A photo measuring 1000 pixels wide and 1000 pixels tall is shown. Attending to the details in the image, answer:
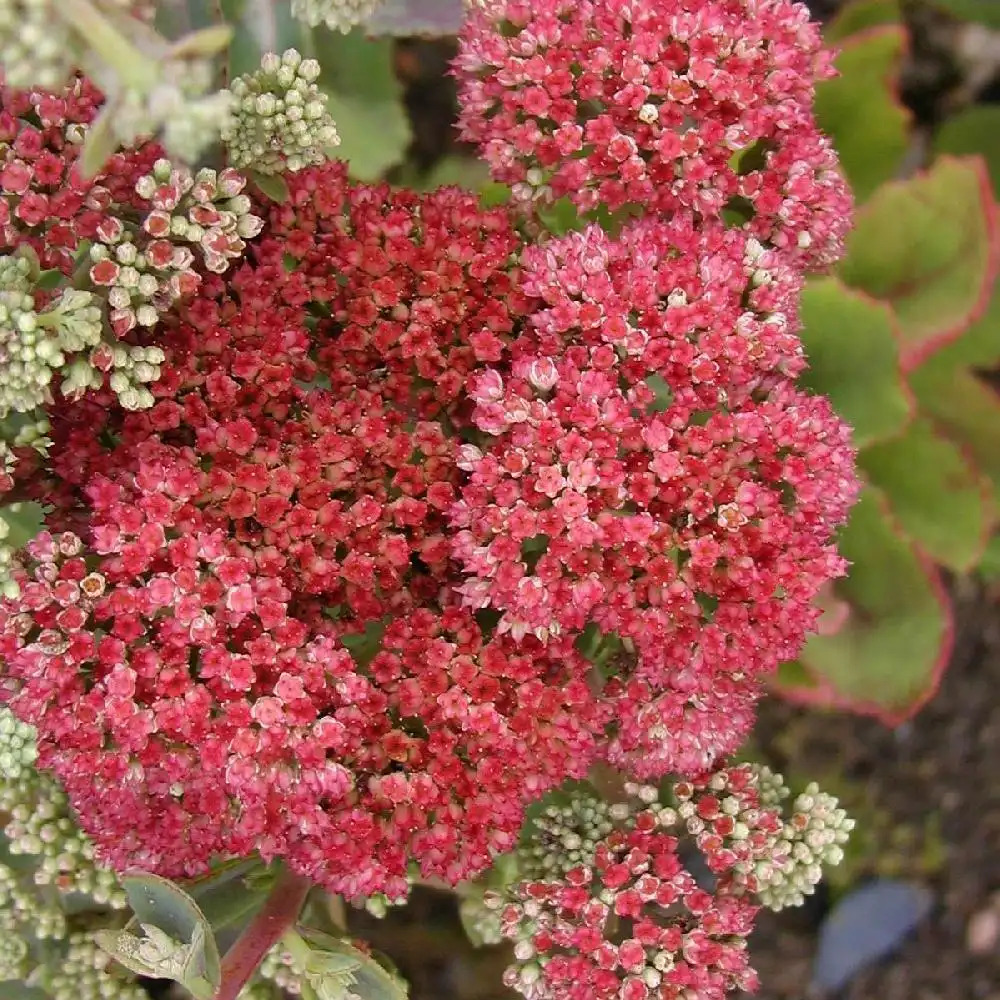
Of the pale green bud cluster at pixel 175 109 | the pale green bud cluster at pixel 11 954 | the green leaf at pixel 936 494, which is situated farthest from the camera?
the green leaf at pixel 936 494

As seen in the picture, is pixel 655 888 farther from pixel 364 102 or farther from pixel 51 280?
pixel 364 102

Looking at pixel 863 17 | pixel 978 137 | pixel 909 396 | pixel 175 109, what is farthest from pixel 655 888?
pixel 978 137

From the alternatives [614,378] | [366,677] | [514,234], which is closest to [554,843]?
[366,677]

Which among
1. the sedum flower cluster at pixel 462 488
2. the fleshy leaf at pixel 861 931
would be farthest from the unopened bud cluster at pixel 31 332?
the fleshy leaf at pixel 861 931

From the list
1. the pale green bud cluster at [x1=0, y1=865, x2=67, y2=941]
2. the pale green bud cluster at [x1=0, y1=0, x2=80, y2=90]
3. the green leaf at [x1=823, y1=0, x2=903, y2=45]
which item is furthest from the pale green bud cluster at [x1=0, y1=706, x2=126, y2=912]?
the green leaf at [x1=823, y1=0, x2=903, y2=45]

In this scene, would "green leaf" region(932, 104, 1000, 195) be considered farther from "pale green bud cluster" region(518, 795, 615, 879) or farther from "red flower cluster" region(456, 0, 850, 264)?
"pale green bud cluster" region(518, 795, 615, 879)

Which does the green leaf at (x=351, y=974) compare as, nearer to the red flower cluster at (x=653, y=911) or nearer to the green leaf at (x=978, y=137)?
the red flower cluster at (x=653, y=911)

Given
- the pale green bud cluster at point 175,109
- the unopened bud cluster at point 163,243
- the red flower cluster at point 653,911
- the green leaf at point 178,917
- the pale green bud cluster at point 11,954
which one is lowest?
the pale green bud cluster at point 11,954

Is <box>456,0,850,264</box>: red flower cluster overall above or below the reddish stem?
above
